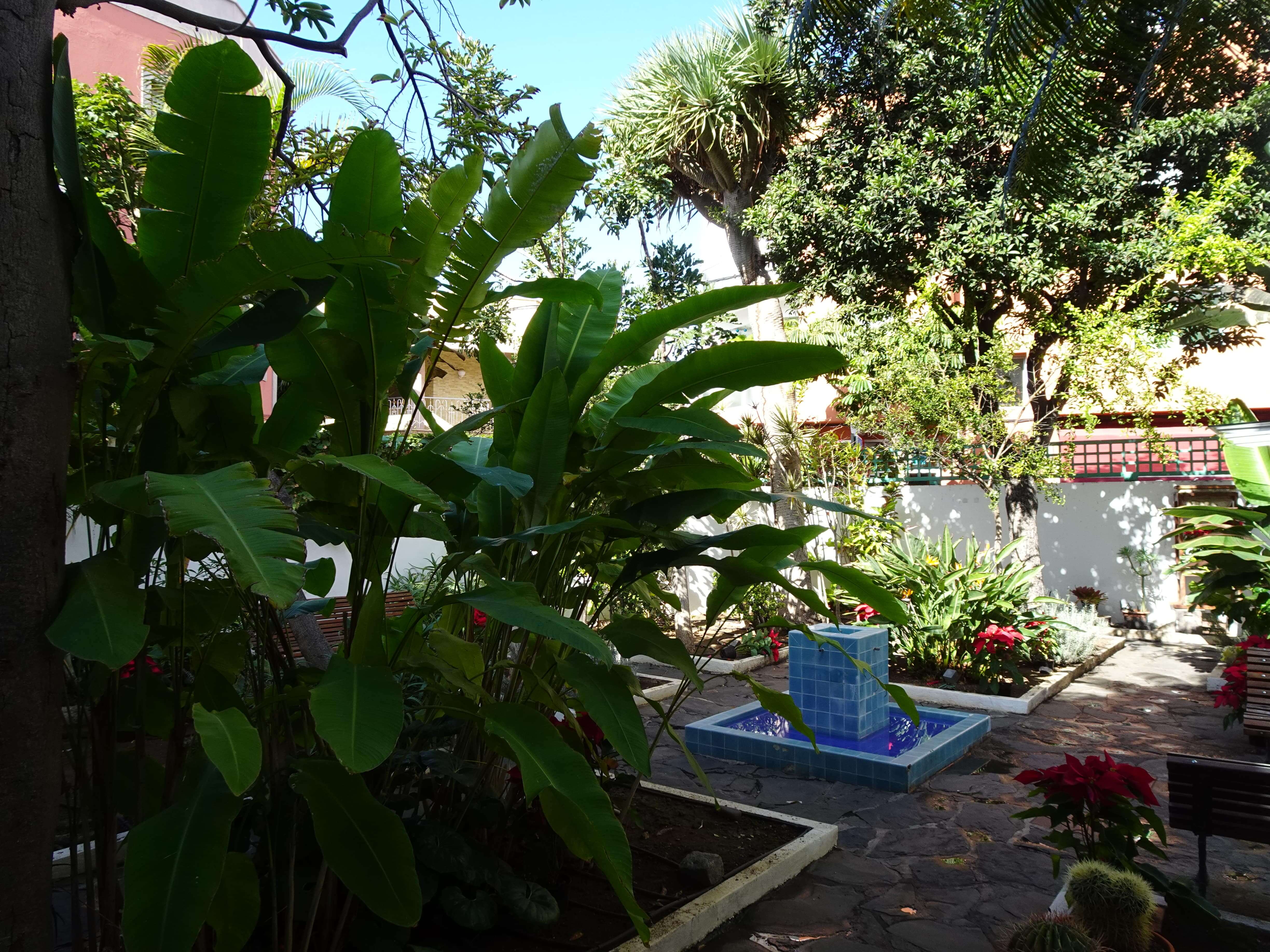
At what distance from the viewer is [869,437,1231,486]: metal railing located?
1376 cm

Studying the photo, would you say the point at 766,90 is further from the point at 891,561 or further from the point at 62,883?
the point at 62,883

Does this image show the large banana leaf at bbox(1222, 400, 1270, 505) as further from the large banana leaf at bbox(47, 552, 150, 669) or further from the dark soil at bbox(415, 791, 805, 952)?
the large banana leaf at bbox(47, 552, 150, 669)

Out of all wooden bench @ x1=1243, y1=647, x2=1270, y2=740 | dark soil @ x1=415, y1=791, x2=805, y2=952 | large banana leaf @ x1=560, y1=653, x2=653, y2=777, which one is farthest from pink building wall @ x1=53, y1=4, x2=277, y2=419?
wooden bench @ x1=1243, y1=647, x2=1270, y2=740

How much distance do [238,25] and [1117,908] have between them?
4555mm

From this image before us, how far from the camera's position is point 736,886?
12.9 ft

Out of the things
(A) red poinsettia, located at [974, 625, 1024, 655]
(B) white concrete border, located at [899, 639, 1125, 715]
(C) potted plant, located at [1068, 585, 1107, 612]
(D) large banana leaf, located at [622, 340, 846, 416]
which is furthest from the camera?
(C) potted plant, located at [1068, 585, 1107, 612]

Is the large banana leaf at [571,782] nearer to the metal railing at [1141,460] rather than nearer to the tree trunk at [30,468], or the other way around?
the tree trunk at [30,468]

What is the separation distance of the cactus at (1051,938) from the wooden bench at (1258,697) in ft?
12.8

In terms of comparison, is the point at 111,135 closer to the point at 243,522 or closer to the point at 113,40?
the point at 243,522

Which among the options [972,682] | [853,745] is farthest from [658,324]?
[972,682]

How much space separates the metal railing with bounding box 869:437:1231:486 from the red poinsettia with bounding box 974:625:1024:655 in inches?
173

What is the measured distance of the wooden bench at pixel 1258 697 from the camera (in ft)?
19.9

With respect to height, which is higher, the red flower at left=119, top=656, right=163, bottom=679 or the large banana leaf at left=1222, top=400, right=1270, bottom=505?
the large banana leaf at left=1222, top=400, right=1270, bottom=505

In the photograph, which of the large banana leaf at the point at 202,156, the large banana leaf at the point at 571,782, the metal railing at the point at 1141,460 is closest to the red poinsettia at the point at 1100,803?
the large banana leaf at the point at 571,782
